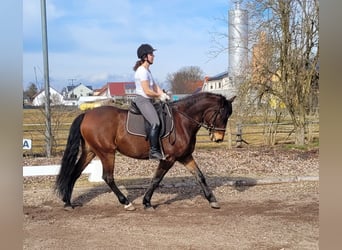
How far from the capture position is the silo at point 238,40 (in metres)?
15.9

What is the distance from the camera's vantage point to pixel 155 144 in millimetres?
6434

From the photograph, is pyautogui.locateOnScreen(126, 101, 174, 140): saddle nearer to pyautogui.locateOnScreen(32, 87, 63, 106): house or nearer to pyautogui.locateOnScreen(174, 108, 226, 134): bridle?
pyautogui.locateOnScreen(174, 108, 226, 134): bridle

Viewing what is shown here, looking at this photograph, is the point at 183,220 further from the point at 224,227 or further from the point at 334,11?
the point at 334,11

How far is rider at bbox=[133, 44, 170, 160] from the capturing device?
638cm

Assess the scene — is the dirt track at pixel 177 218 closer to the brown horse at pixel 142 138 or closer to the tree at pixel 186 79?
the brown horse at pixel 142 138

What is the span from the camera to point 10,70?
3.67 feet

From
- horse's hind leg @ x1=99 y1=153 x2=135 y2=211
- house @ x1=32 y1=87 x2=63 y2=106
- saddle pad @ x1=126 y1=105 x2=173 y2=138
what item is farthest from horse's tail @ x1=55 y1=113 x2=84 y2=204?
house @ x1=32 y1=87 x2=63 y2=106

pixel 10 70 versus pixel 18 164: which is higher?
pixel 10 70

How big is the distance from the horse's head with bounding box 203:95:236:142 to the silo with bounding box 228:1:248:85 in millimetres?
9536

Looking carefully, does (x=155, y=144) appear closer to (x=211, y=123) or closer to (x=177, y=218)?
(x=211, y=123)

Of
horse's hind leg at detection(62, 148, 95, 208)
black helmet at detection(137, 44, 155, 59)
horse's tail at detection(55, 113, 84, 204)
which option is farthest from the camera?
horse's hind leg at detection(62, 148, 95, 208)

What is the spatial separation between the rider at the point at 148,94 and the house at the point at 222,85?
9607mm

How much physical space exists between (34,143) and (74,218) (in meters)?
7.82

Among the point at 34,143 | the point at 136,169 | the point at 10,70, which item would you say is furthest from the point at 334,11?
the point at 34,143
